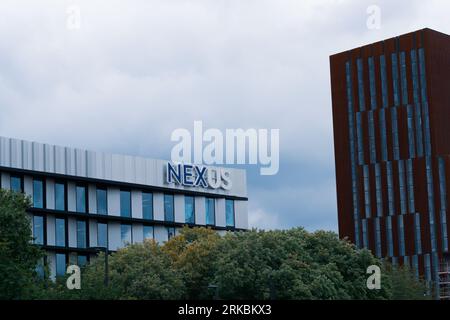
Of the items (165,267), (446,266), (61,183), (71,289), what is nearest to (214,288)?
(165,267)

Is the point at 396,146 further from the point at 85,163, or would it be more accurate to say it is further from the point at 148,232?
the point at 85,163

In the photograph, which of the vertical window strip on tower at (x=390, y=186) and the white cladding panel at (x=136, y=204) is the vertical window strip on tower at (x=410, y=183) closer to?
the vertical window strip on tower at (x=390, y=186)

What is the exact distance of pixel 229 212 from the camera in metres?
115

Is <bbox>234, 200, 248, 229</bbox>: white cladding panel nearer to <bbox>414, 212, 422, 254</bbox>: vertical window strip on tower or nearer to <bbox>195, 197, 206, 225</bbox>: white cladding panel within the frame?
<bbox>195, 197, 206, 225</bbox>: white cladding panel

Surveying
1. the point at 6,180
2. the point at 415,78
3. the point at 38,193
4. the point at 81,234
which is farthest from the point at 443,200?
the point at 6,180

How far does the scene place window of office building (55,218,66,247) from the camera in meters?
97.5

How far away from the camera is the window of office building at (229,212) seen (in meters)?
115

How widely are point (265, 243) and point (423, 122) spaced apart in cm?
7666

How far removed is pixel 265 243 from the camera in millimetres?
76375

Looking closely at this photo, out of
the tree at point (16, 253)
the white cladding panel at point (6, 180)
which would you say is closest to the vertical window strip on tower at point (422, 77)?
the white cladding panel at point (6, 180)

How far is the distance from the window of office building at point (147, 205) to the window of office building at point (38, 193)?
13583mm

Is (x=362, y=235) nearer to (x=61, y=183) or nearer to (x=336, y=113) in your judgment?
(x=336, y=113)

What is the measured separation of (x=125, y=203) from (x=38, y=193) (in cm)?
1149

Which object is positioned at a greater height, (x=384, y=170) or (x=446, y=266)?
(x=384, y=170)
